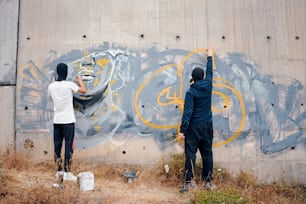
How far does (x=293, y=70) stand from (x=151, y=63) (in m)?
2.50

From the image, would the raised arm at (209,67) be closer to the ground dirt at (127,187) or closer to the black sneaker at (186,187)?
the ground dirt at (127,187)

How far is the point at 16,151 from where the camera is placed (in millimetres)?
5277

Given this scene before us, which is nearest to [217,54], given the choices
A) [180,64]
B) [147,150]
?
[180,64]

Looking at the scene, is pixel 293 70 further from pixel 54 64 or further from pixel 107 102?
pixel 54 64

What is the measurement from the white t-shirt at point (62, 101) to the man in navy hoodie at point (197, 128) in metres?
1.61

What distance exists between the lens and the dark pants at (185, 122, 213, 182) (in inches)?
173

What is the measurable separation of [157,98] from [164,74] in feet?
1.43

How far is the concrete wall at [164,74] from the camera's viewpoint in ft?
17.4

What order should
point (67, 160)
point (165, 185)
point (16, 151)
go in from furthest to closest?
point (16, 151), point (165, 185), point (67, 160)

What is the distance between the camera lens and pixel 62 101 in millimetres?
4457

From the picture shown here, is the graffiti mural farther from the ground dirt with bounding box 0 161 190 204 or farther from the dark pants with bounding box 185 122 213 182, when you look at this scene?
the dark pants with bounding box 185 122 213 182

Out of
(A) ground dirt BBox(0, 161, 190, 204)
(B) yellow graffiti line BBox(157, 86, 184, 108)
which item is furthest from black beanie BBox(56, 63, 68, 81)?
(B) yellow graffiti line BBox(157, 86, 184, 108)

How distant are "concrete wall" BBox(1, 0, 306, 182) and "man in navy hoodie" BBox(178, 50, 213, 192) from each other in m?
0.85

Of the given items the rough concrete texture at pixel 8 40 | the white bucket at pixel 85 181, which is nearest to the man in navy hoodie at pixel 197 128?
the white bucket at pixel 85 181
